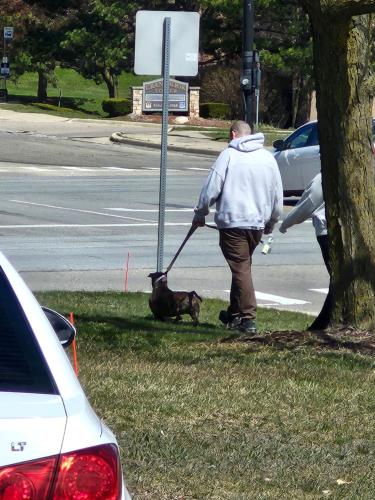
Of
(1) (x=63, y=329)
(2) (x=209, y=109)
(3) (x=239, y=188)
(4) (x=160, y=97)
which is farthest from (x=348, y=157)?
(2) (x=209, y=109)

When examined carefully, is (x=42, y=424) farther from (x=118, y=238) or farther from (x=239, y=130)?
(x=118, y=238)

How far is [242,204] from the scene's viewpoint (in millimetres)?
9781

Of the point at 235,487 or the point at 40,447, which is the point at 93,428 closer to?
the point at 40,447

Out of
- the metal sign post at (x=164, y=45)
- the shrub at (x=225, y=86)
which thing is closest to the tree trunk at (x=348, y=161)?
the metal sign post at (x=164, y=45)

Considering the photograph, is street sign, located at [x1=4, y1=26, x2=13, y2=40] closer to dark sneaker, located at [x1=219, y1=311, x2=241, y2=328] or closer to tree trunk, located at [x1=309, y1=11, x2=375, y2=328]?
dark sneaker, located at [x1=219, y1=311, x2=241, y2=328]

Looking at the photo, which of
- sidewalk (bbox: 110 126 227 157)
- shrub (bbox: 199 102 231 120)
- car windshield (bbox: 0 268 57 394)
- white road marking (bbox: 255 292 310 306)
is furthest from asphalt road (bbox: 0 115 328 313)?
shrub (bbox: 199 102 231 120)

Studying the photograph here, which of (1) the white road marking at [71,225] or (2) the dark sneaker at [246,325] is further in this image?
(1) the white road marking at [71,225]

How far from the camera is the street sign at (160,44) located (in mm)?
11008

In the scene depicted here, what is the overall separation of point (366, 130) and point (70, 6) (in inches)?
2095

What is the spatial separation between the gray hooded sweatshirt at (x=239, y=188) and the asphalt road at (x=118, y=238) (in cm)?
272

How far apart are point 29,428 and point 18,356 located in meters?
0.35

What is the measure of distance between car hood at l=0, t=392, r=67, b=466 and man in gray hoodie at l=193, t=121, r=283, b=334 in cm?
688

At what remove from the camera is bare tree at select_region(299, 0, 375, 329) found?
8.03 meters

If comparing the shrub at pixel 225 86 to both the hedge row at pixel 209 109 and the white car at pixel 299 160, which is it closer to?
the hedge row at pixel 209 109
